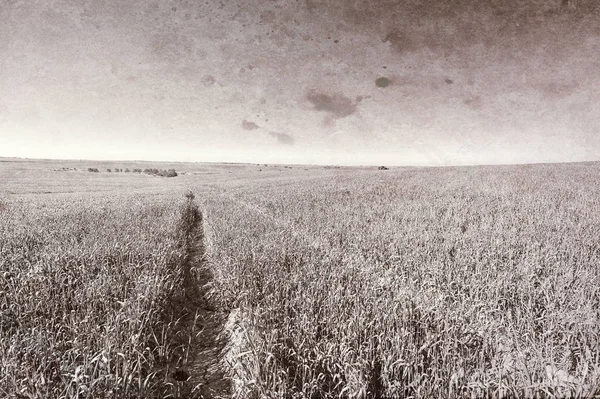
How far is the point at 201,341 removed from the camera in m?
4.03

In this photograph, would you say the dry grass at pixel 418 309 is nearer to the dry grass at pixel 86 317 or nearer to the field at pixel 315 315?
the field at pixel 315 315

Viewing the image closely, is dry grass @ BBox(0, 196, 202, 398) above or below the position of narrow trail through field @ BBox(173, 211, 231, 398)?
above

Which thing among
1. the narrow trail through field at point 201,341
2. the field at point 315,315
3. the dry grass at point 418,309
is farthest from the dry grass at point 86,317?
the dry grass at point 418,309

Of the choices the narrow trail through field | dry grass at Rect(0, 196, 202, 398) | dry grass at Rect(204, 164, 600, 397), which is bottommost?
the narrow trail through field

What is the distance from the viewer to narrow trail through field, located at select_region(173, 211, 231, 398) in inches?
120

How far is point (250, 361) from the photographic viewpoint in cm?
276

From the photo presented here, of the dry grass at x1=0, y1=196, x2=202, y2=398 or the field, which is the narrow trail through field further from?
the dry grass at x1=0, y1=196, x2=202, y2=398

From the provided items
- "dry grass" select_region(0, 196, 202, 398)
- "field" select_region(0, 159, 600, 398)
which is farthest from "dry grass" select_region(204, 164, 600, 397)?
"dry grass" select_region(0, 196, 202, 398)

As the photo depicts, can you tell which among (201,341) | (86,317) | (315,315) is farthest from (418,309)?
(86,317)

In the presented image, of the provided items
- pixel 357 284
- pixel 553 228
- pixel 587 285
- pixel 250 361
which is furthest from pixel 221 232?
pixel 553 228

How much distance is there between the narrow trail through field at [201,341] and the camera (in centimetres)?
305

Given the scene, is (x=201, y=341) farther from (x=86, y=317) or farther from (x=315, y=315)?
(x=315, y=315)

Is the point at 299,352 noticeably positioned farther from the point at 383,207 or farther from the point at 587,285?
the point at 383,207

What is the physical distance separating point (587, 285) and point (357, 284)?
2804 mm
